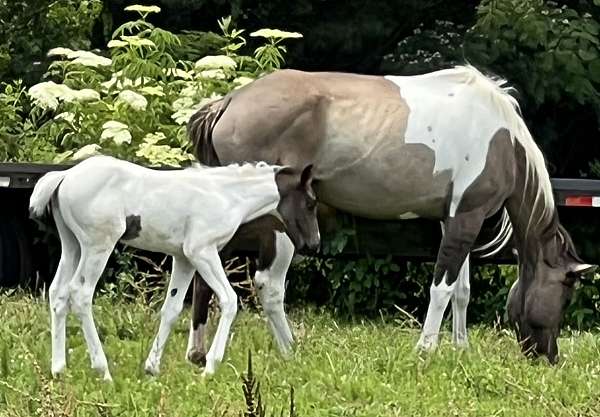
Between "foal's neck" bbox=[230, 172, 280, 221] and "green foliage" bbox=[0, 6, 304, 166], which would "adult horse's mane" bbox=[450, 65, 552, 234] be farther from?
"green foliage" bbox=[0, 6, 304, 166]

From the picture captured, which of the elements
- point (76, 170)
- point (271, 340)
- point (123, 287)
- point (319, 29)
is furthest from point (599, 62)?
point (76, 170)

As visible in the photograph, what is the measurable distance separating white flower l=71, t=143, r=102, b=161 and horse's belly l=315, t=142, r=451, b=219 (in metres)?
3.17

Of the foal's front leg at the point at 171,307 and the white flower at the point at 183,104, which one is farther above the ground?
the foal's front leg at the point at 171,307

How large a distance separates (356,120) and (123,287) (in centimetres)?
252

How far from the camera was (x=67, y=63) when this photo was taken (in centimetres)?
1261

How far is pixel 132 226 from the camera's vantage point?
6543 mm

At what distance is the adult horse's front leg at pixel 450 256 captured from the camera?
26.1ft

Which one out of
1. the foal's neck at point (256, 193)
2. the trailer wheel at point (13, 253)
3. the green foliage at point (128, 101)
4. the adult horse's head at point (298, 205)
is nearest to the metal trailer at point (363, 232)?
the trailer wheel at point (13, 253)

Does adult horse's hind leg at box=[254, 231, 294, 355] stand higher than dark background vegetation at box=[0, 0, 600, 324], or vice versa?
adult horse's hind leg at box=[254, 231, 294, 355]

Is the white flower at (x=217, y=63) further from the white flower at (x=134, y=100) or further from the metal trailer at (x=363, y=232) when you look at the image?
the metal trailer at (x=363, y=232)

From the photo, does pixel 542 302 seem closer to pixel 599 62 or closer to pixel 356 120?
pixel 356 120

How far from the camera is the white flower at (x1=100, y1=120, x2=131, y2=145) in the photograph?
10.9 meters

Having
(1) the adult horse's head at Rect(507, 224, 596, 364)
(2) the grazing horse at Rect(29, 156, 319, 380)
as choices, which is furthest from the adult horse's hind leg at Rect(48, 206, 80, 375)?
(1) the adult horse's head at Rect(507, 224, 596, 364)

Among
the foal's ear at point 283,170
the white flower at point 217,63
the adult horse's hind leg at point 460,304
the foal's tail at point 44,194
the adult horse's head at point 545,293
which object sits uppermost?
the foal's tail at point 44,194
